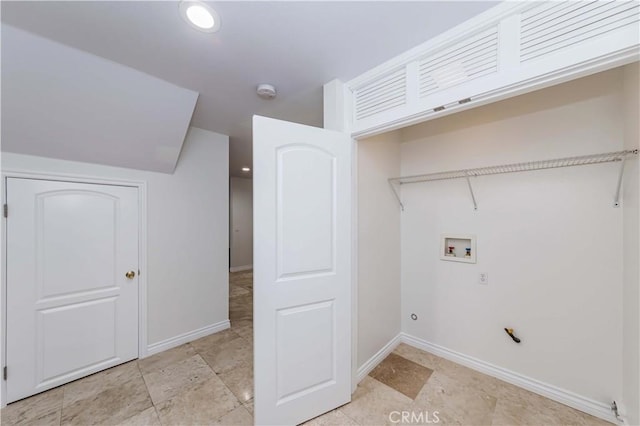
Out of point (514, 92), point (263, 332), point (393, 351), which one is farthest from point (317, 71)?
point (393, 351)

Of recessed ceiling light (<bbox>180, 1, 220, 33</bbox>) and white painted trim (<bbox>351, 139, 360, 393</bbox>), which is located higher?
recessed ceiling light (<bbox>180, 1, 220, 33</bbox>)

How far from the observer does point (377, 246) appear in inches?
89.5

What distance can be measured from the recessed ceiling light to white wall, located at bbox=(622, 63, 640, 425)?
235cm

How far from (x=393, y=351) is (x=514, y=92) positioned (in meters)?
2.43

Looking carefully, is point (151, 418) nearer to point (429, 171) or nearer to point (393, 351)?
point (393, 351)

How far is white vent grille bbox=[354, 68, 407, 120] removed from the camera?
1.56 metres

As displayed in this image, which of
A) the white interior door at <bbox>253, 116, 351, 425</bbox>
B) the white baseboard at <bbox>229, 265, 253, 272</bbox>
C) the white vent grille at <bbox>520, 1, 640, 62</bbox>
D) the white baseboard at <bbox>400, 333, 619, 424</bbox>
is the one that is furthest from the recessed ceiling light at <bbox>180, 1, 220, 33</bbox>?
the white baseboard at <bbox>229, 265, 253, 272</bbox>

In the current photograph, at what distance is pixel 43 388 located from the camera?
1.91 m

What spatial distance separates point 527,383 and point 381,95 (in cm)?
253

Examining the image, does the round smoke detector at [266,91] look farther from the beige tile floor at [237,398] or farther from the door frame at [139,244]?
the beige tile floor at [237,398]

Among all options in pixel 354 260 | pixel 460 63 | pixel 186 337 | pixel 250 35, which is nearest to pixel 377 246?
pixel 354 260

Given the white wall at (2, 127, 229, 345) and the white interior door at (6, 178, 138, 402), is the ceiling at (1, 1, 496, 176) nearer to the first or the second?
the white wall at (2, 127, 229, 345)

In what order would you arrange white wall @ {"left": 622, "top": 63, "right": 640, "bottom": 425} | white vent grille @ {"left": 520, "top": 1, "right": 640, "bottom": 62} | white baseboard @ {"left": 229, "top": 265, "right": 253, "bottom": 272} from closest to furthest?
white vent grille @ {"left": 520, "top": 1, "right": 640, "bottom": 62} < white wall @ {"left": 622, "top": 63, "right": 640, "bottom": 425} < white baseboard @ {"left": 229, "top": 265, "right": 253, "bottom": 272}

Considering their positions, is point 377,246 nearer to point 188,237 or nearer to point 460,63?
point 460,63
